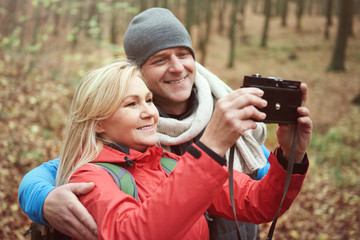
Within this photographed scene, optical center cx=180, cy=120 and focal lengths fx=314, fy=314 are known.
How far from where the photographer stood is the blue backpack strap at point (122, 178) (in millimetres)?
1646

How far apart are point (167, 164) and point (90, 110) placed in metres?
0.60

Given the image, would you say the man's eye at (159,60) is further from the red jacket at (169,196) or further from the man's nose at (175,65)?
the red jacket at (169,196)

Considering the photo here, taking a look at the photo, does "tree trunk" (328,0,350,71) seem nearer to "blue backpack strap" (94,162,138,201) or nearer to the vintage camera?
the vintage camera

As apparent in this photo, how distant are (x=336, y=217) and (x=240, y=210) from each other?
472 cm

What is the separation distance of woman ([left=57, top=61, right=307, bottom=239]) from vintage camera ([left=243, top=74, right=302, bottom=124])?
17 centimetres

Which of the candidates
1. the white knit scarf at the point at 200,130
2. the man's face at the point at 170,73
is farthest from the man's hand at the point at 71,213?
the man's face at the point at 170,73

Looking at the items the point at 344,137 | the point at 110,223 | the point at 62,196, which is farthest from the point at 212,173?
the point at 344,137

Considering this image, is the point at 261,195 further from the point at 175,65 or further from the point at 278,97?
the point at 175,65

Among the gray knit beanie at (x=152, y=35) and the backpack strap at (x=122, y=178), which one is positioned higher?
the gray knit beanie at (x=152, y=35)

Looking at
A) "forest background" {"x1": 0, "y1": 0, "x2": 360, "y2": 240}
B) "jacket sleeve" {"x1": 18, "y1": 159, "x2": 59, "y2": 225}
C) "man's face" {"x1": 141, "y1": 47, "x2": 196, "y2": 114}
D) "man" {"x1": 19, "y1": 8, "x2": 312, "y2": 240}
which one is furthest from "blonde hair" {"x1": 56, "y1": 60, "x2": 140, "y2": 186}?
"forest background" {"x1": 0, "y1": 0, "x2": 360, "y2": 240}

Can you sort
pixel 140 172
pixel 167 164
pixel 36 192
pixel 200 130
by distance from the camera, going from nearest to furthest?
pixel 140 172, pixel 36 192, pixel 167 164, pixel 200 130

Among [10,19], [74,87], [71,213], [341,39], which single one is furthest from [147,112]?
[341,39]

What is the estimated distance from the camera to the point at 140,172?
1836mm

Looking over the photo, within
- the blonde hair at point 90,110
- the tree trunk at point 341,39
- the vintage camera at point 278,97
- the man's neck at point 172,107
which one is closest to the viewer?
the vintage camera at point 278,97
